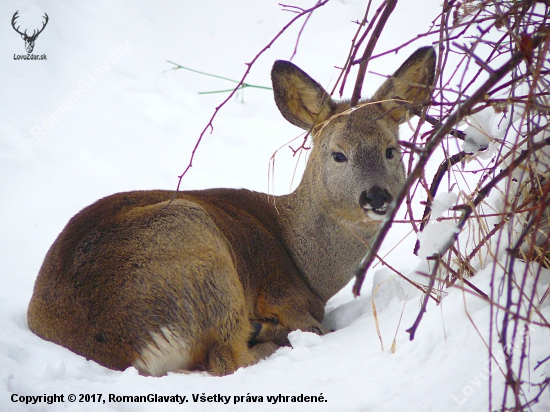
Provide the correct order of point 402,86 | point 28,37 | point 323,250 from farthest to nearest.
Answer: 1. point 28,37
2. point 323,250
3. point 402,86

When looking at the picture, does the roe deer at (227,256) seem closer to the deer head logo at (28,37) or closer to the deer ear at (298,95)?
the deer ear at (298,95)

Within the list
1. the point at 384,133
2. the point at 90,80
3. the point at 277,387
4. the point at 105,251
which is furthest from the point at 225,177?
the point at 277,387

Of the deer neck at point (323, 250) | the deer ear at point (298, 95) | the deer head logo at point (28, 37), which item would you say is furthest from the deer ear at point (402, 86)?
the deer head logo at point (28, 37)

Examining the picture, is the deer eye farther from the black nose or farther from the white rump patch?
the white rump patch

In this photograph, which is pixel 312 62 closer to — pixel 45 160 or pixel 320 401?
pixel 45 160

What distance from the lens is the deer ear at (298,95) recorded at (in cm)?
430

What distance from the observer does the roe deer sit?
10.7 ft

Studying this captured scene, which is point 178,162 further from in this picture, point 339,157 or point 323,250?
point 339,157

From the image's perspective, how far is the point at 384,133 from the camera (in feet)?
13.6

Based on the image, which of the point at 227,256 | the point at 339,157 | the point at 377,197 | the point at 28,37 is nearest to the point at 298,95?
the point at 339,157

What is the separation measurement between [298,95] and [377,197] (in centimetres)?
113

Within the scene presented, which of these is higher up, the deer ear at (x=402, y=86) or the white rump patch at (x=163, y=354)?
the deer ear at (x=402, y=86)

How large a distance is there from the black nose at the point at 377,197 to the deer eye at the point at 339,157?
0.38 meters

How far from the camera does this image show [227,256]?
12.5 feet
